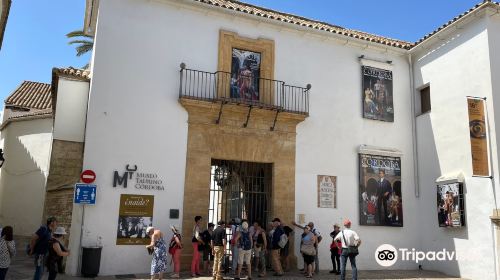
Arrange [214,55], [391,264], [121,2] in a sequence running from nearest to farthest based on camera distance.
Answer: [121,2] < [214,55] < [391,264]

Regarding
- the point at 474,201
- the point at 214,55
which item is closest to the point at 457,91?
the point at 474,201

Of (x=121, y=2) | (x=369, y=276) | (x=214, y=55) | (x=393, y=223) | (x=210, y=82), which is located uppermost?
(x=121, y=2)

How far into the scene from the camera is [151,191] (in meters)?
11.6

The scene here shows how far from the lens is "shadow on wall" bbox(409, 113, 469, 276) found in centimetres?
1319

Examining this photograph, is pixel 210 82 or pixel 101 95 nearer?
pixel 101 95

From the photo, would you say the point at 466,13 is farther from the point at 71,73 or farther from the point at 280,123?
the point at 71,73

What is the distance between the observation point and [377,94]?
1481 centimetres

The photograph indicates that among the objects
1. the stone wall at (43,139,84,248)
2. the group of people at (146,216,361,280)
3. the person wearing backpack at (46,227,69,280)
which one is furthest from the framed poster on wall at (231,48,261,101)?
the person wearing backpack at (46,227,69,280)

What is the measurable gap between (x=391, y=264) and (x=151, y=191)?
25.2ft

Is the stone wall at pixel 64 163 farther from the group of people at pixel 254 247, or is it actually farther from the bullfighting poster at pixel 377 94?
the bullfighting poster at pixel 377 94

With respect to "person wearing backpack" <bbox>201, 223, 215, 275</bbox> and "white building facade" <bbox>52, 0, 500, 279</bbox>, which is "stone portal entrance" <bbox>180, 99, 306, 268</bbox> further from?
"person wearing backpack" <bbox>201, 223, 215, 275</bbox>

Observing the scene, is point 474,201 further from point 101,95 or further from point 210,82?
point 101,95
